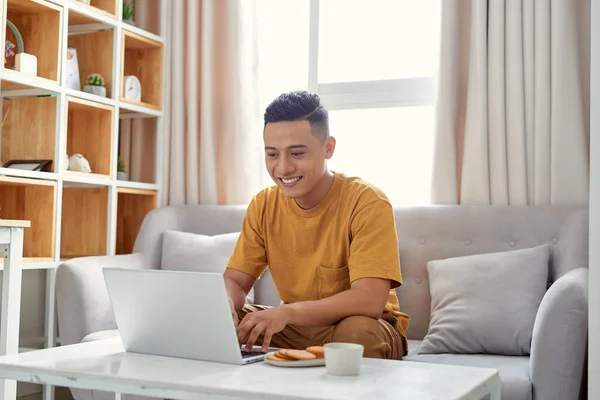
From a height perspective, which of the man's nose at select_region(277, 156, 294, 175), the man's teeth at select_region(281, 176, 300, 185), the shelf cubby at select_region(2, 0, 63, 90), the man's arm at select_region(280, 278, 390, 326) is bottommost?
the man's arm at select_region(280, 278, 390, 326)

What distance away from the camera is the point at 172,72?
11.3 feet

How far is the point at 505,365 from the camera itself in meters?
2.03

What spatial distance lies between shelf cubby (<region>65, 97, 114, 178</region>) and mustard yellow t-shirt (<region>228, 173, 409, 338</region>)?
1213 mm

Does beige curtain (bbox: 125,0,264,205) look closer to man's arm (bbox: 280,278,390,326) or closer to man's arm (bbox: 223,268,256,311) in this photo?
man's arm (bbox: 223,268,256,311)

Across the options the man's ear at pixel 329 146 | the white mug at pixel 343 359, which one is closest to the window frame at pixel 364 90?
the man's ear at pixel 329 146

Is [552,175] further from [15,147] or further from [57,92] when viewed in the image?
[15,147]

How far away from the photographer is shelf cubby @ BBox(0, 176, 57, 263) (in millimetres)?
2793

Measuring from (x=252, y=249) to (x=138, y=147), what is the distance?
63.7 inches

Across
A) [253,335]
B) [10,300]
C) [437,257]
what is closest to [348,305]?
[253,335]

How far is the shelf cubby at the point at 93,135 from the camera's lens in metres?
3.11

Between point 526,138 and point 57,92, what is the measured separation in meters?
1.74

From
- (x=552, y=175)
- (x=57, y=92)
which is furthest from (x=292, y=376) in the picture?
(x=57, y=92)

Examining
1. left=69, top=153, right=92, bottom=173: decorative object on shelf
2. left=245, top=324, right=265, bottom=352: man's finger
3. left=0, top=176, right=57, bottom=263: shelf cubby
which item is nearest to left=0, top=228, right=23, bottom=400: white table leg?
left=0, top=176, right=57, bottom=263: shelf cubby

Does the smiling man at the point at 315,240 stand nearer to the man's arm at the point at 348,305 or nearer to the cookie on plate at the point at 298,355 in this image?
the man's arm at the point at 348,305
